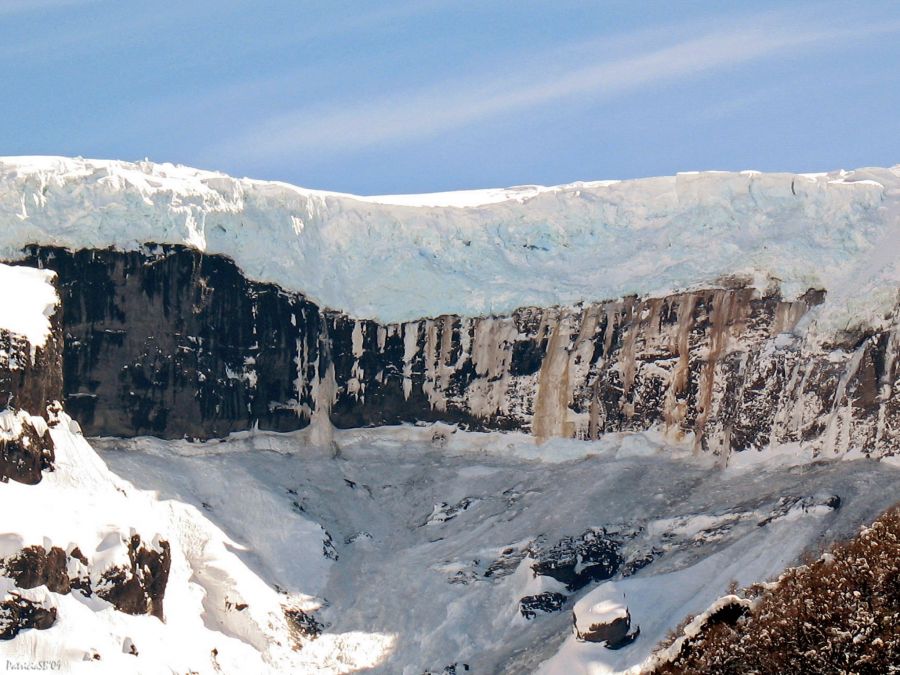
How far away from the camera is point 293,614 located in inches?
4638

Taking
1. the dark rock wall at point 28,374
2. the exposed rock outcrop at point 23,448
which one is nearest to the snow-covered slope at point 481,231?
the dark rock wall at point 28,374

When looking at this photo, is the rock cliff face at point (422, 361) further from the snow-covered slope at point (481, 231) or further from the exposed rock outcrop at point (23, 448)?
the exposed rock outcrop at point (23, 448)


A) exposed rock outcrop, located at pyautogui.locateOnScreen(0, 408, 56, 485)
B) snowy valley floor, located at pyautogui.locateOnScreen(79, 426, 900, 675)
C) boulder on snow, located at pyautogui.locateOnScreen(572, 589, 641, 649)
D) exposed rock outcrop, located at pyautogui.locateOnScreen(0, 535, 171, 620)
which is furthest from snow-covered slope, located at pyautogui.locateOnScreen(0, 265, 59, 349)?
boulder on snow, located at pyautogui.locateOnScreen(572, 589, 641, 649)

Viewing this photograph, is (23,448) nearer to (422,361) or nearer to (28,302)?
(28,302)

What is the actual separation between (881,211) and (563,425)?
21704 mm

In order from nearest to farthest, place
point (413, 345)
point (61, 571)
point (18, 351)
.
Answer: point (61, 571), point (18, 351), point (413, 345)

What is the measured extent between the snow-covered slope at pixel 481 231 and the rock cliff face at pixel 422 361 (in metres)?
1.16

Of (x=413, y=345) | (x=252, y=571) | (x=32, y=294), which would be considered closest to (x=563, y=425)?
(x=413, y=345)

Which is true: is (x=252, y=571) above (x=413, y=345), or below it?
below

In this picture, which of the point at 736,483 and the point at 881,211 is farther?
the point at 881,211

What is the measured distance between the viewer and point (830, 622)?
6059 centimetres

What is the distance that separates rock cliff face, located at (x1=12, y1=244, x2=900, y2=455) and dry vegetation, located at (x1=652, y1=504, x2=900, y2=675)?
57.8 meters

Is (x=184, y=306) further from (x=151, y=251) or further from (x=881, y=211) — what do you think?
(x=881, y=211)

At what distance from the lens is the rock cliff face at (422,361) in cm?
12550
